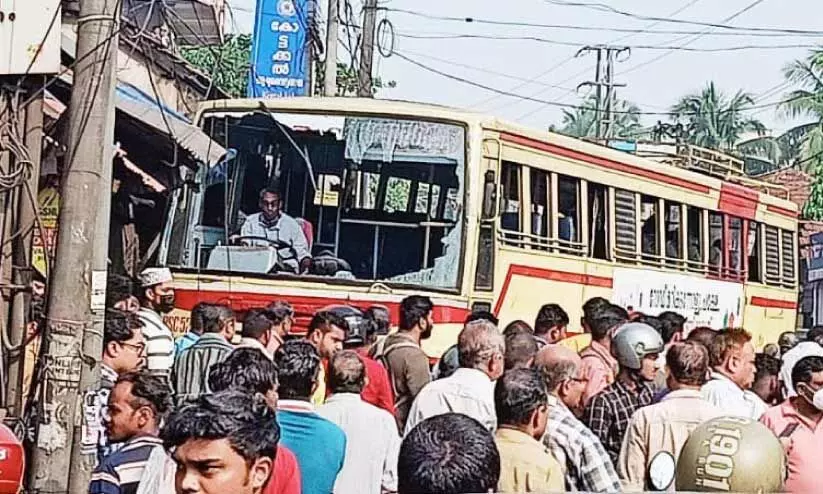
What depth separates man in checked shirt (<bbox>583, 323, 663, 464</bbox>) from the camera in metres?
6.68

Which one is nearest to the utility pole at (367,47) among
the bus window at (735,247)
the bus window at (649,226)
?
the bus window at (735,247)

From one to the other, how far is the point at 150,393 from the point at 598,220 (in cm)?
903

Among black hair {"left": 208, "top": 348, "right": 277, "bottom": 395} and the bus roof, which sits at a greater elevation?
the bus roof

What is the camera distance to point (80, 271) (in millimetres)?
6957

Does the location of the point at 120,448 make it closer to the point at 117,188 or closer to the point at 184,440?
the point at 184,440

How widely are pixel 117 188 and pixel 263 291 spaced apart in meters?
3.65

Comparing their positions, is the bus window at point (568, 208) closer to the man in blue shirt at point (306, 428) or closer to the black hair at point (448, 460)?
the man in blue shirt at point (306, 428)

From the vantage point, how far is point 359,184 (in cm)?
1121

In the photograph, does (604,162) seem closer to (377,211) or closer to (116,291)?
(377,211)

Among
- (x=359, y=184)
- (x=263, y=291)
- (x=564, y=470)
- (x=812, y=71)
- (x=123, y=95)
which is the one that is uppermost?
(x=812, y=71)

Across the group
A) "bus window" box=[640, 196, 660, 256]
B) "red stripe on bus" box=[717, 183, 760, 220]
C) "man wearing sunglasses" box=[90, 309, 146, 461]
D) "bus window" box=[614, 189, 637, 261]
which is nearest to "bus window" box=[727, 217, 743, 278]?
"red stripe on bus" box=[717, 183, 760, 220]

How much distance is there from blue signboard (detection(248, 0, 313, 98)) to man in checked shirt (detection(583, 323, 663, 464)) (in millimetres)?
16320

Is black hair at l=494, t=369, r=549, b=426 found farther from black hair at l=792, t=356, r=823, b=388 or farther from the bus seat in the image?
the bus seat

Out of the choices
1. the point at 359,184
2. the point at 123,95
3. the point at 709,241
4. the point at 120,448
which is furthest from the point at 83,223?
the point at 709,241
